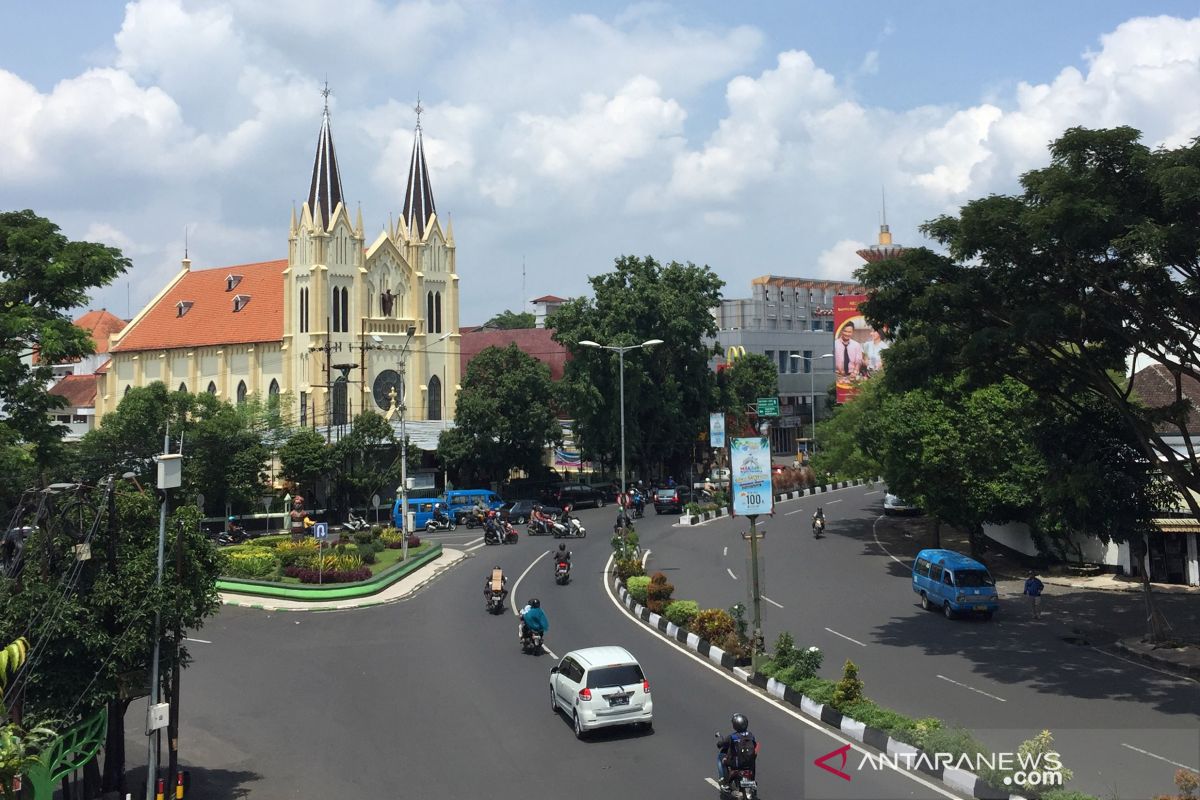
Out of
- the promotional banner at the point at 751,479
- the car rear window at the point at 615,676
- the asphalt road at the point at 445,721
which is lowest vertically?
the asphalt road at the point at 445,721

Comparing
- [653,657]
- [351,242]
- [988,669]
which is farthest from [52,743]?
[351,242]

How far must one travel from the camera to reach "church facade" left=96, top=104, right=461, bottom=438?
70.9 m

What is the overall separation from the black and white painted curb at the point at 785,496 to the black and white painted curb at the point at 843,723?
23702mm

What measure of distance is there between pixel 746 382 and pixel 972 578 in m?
54.3

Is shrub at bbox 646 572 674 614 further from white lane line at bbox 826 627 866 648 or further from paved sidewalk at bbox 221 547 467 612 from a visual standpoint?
paved sidewalk at bbox 221 547 467 612

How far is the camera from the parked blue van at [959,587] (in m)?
27.5

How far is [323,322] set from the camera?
233 ft

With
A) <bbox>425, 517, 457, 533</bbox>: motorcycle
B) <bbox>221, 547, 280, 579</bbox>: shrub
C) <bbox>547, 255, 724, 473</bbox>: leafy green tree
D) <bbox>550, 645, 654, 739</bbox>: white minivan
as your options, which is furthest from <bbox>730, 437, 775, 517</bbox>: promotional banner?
<bbox>547, 255, 724, 473</bbox>: leafy green tree

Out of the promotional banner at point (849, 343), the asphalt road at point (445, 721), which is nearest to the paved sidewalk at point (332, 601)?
the asphalt road at point (445, 721)

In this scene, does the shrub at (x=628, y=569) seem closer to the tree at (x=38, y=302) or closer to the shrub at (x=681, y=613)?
the shrub at (x=681, y=613)

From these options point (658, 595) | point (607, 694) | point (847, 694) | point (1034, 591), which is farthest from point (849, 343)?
point (607, 694)

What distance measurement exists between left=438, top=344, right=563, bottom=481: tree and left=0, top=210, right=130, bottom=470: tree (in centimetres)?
3321

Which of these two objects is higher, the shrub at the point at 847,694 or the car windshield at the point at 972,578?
the car windshield at the point at 972,578

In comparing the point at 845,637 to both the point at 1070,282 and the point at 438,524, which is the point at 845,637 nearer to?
the point at 1070,282
